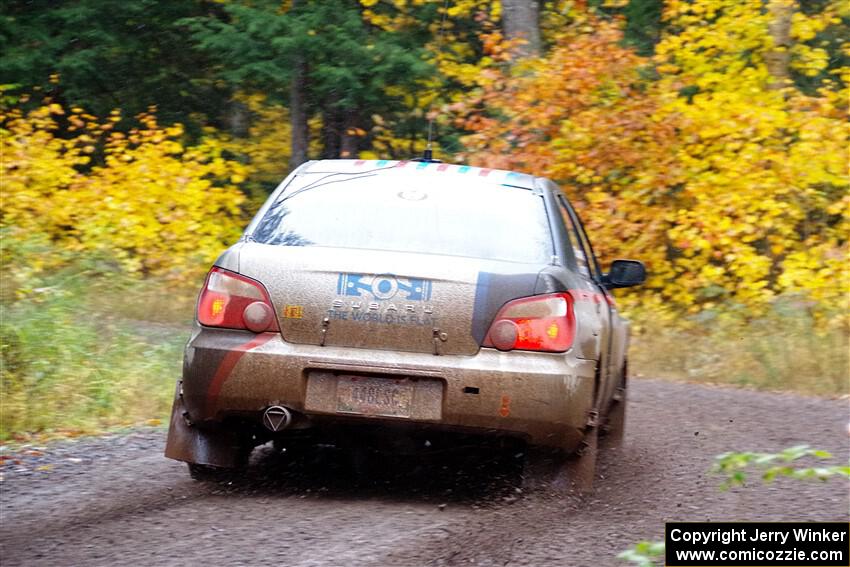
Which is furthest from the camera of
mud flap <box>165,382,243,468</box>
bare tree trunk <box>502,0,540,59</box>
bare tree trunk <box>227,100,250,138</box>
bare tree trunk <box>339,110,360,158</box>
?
bare tree trunk <box>227,100,250,138</box>

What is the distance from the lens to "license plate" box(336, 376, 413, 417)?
5.17 m

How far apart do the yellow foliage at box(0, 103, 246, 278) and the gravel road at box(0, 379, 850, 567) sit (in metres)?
10.4

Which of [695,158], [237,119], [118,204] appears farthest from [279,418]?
[237,119]

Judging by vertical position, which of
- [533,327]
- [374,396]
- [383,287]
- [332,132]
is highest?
[332,132]

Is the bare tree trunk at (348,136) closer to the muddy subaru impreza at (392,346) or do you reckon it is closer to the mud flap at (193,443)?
the mud flap at (193,443)

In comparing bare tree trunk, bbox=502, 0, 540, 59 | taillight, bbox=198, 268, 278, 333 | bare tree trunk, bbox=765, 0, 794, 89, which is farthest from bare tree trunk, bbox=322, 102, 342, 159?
taillight, bbox=198, 268, 278, 333

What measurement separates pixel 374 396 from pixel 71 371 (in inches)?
163

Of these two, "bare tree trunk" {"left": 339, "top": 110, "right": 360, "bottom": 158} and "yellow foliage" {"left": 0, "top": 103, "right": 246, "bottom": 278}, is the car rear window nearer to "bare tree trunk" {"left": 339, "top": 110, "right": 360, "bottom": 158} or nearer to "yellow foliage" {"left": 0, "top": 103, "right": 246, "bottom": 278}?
"yellow foliage" {"left": 0, "top": 103, "right": 246, "bottom": 278}

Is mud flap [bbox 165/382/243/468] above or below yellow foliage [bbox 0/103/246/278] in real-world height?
below

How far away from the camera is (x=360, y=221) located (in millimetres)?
5770

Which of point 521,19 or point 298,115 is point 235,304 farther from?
point 298,115

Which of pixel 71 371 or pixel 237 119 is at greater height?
pixel 237 119

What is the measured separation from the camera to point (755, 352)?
13.0m

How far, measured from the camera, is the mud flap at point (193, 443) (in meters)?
5.61
